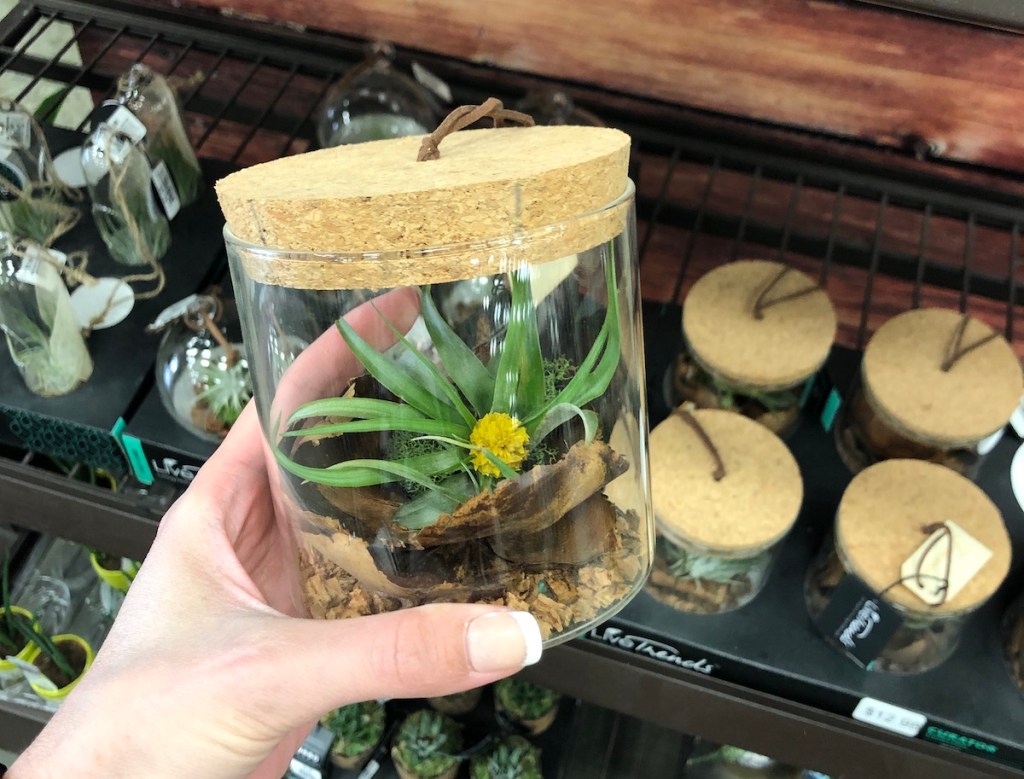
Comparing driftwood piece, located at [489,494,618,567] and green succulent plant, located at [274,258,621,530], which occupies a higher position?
green succulent plant, located at [274,258,621,530]

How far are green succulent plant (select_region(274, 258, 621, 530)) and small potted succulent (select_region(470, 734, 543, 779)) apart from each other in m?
0.85

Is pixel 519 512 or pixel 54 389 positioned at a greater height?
pixel 519 512

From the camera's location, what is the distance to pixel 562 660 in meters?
0.87

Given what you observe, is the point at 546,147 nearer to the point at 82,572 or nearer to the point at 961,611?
the point at 961,611

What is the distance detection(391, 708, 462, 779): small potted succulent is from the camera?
1.23 meters

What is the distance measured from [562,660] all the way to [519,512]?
0.42 meters

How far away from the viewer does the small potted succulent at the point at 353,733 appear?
125 cm

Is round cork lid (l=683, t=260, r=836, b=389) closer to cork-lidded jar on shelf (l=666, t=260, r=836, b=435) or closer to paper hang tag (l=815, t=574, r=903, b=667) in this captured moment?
cork-lidded jar on shelf (l=666, t=260, r=836, b=435)

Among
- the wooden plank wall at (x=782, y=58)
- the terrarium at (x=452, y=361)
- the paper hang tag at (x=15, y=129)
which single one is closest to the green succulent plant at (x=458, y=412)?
the terrarium at (x=452, y=361)

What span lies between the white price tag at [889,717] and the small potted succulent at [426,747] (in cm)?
66

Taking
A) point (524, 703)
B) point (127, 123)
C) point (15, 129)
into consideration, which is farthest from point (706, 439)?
point (15, 129)

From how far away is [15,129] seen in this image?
111cm

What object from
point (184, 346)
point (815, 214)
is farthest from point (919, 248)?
point (184, 346)

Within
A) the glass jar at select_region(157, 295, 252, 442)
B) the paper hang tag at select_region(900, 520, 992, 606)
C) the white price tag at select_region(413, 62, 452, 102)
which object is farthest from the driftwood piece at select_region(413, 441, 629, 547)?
the white price tag at select_region(413, 62, 452, 102)
